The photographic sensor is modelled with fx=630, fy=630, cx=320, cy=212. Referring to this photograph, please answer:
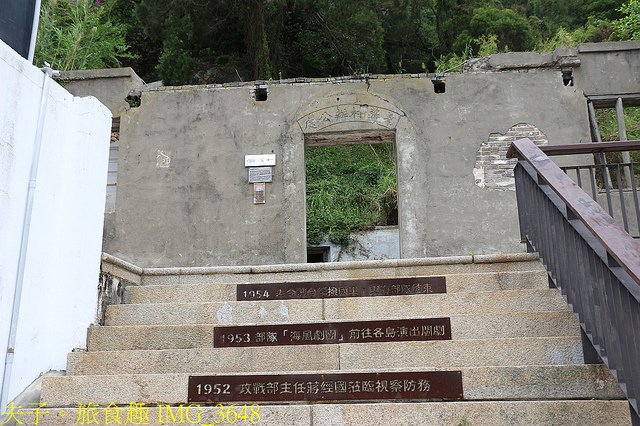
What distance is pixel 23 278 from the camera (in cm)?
360

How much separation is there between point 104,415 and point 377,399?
1.47 meters

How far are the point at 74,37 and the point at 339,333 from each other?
987cm

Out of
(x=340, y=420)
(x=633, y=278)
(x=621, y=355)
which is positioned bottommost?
(x=340, y=420)

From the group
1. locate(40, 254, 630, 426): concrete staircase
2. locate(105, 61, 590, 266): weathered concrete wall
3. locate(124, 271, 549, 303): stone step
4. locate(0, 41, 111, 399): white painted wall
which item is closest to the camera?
locate(40, 254, 630, 426): concrete staircase

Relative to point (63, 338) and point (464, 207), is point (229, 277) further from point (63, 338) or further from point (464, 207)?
point (464, 207)

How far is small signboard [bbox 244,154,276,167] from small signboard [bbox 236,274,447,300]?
12.8 ft

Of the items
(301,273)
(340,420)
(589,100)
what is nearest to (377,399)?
(340,420)

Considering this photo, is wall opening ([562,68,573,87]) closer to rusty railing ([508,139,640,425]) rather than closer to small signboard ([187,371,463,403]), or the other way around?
rusty railing ([508,139,640,425])

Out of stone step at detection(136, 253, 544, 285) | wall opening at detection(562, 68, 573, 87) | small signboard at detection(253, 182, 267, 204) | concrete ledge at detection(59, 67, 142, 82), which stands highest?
concrete ledge at detection(59, 67, 142, 82)

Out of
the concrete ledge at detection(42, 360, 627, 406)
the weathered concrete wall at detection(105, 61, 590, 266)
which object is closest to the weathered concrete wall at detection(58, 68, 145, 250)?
the weathered concrete wall at detection(105, 61, 590, 266)

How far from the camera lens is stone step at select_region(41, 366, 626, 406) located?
3.28 meters

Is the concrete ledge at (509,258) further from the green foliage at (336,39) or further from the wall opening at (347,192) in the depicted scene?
the green foliage at (336,39)

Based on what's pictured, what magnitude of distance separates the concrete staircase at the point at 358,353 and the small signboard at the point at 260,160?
3.48 meters

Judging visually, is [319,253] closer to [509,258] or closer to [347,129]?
[347,129]
